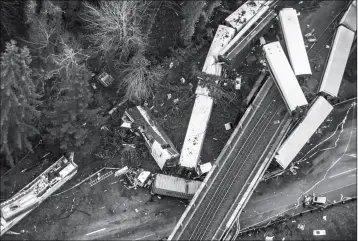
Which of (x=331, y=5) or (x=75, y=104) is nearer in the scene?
(x=75, y=104)

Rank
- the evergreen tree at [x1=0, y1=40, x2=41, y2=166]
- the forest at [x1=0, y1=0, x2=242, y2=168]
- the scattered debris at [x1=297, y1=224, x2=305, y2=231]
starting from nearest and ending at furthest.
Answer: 1. the evergreen tree at [x1=0, y1=40, x2=41, y2=166]
2. the forest at [x1=0, y1=0, x2=242, y2=168]
3. the scattered debris at [x1=297, y1=224, x2=305, y2=231]

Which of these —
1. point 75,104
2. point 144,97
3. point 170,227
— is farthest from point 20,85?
point 170,227

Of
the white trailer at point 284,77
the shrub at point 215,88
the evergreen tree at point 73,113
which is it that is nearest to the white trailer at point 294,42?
the white trailer at point 284,77

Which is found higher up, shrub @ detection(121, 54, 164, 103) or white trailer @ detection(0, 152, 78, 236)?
shrub @ detection(121, 54, 164, 103)

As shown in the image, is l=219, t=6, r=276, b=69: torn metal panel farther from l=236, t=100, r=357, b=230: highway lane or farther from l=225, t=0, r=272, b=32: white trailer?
l=236, t=100, r=357, b=230: highway lane

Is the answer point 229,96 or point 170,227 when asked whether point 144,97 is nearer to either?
point 229,96

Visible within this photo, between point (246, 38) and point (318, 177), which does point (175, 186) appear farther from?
point (246, 38)

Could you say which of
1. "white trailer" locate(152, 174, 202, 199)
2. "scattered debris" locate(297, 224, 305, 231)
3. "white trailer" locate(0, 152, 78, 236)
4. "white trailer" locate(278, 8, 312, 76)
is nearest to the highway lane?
"scattered debris" locate(297, 224, 305, 231)
